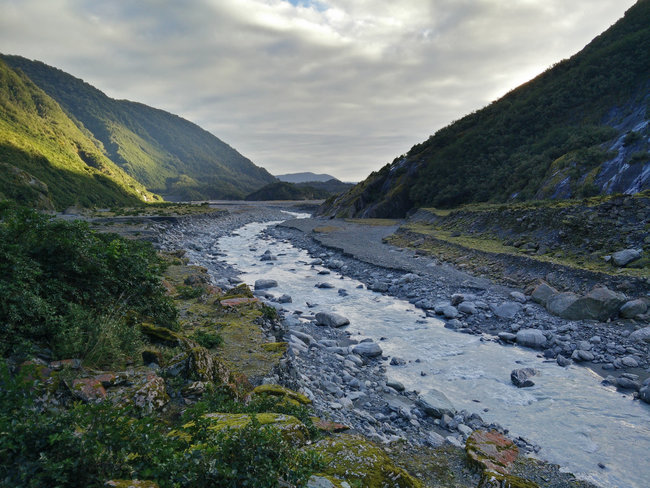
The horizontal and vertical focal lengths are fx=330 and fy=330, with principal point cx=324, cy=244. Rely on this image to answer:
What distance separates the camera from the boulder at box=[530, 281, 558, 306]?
1279cm

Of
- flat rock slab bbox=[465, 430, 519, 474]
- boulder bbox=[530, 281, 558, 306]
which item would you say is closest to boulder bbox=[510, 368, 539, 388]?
flat rock slab bbox=[465, 430, 519, 474]

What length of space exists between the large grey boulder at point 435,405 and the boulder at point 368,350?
229cm

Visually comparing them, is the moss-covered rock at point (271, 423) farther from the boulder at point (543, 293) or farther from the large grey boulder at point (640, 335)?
the boulder at point (543, 293)

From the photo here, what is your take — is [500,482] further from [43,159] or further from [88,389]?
[43,159]

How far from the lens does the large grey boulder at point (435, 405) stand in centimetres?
686

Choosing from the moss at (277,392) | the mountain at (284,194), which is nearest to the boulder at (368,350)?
the moss at (277,392)

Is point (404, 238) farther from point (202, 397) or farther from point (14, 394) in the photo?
point (14, 394)

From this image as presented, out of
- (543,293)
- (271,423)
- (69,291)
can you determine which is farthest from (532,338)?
(69,291)

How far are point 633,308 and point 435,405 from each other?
879 centimetres

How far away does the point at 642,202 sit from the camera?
15.2m

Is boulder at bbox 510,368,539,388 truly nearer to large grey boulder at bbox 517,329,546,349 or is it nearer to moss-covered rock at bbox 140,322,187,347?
large grey boulder at bbox 517,329,546,349

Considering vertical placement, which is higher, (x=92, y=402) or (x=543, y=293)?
(x=92, y=402)

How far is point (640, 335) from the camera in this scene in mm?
9742

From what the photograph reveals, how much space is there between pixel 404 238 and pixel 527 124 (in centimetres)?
2938
